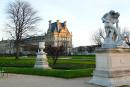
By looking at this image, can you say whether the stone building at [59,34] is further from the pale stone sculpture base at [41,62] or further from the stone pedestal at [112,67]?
the stone pedestal at [112,67]

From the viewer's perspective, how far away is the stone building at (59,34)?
116 metres

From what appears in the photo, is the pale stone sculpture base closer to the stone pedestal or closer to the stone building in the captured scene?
the stone pedestal

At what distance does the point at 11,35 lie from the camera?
5112 cm

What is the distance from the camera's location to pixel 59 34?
118 metres

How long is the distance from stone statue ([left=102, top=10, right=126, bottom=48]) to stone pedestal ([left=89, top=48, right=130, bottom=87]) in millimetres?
475

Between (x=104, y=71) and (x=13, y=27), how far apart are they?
39322 mm

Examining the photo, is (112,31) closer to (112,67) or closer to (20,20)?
(112,67)

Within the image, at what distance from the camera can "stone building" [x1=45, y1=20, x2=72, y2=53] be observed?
116 m

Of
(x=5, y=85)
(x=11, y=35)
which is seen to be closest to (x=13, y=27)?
(x=11, y=35)

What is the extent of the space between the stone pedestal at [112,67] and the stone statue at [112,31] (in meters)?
0.47

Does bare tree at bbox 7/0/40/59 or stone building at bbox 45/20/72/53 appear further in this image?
stone building at bbox 45/20/72/53

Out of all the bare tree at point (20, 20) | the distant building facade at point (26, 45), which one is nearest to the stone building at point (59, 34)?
the distant building facade at point (26, 45)

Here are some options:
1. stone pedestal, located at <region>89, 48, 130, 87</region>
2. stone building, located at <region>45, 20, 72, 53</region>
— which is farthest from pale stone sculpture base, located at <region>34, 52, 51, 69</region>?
stone building, located at <region>45, 20, 72, 53</region>

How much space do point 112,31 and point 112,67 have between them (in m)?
1.97
